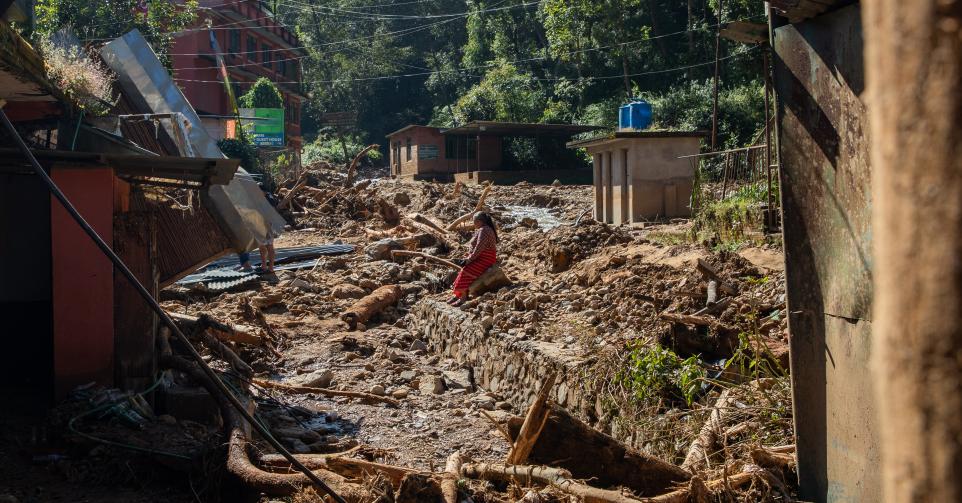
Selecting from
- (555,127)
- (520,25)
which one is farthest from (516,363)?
(520,25)

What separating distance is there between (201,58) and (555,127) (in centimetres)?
1647

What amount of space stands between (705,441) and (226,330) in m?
5.72

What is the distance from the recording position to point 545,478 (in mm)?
4883

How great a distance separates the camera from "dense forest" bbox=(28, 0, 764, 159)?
29.3 metres

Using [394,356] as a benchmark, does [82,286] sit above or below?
above

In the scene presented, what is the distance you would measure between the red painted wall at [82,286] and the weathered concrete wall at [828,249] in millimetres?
5305

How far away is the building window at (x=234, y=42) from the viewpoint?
40938 mm

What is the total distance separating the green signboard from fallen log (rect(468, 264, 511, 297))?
23756 millimetres

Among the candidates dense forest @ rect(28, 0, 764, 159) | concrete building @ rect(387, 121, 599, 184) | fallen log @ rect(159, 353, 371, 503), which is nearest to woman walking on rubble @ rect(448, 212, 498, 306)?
fallen log @ rect(159, 353, 371, 503)

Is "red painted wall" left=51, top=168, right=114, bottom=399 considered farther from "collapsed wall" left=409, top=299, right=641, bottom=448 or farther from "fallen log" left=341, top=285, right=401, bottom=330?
"fallen log" left=341, top=285, right=401, bottom=330

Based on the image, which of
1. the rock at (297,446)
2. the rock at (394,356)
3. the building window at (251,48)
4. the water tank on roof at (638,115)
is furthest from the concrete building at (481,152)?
the rock at (297,446)

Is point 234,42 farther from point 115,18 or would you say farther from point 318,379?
point 318,379

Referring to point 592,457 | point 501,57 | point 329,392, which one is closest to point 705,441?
point 592,457

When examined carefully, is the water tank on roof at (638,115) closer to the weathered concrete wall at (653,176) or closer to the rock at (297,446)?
the weathered concrete wall at (653,176)
